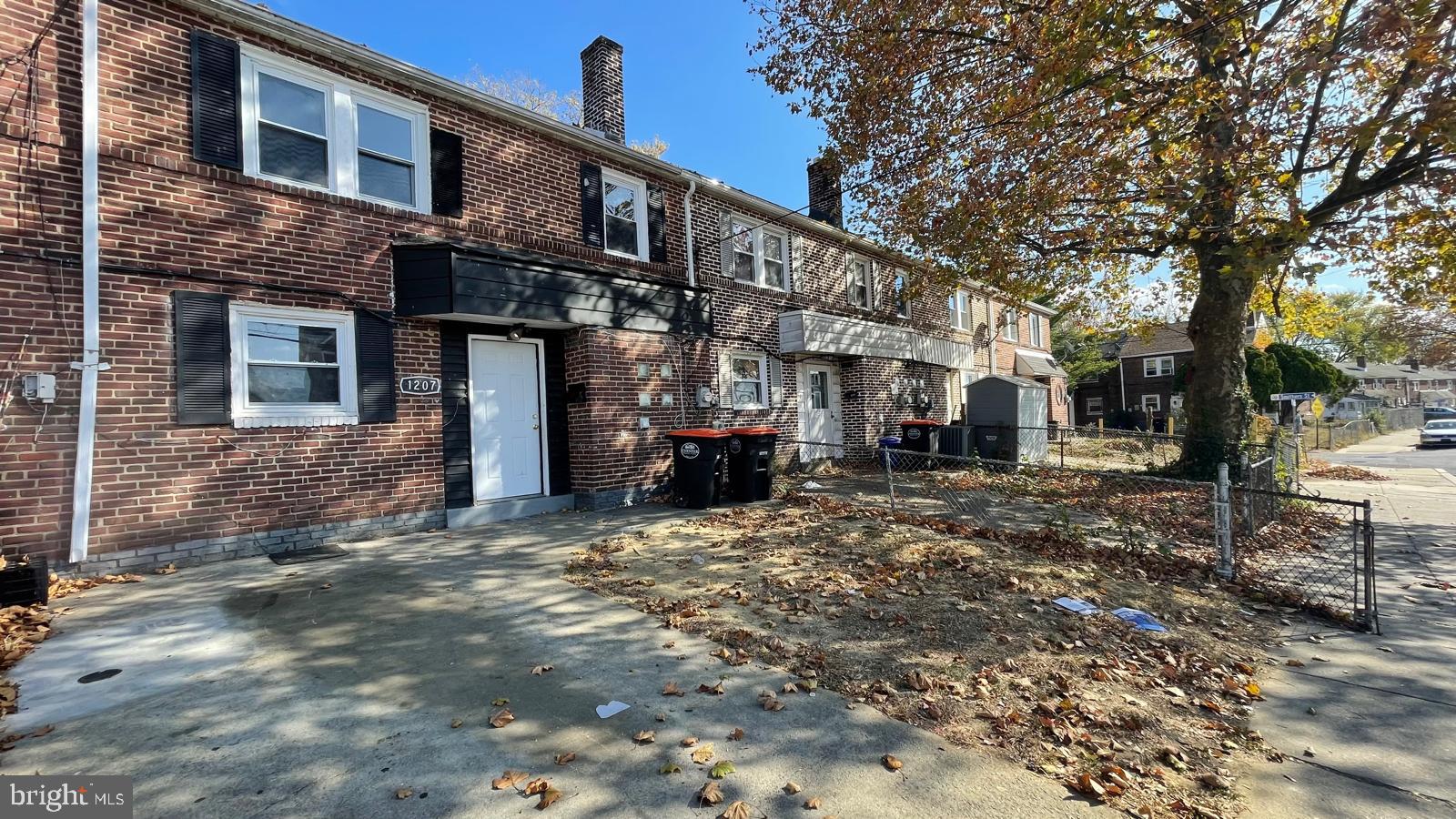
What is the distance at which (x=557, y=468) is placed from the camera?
30.7 feet

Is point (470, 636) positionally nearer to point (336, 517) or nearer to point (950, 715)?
point (950, 715)

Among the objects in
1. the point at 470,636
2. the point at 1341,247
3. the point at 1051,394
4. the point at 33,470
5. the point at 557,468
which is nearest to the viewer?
the point at 470,636

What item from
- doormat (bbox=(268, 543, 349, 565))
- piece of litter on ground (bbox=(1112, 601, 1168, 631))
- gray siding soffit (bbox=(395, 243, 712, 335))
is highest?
gray siding soffit (bbox=(395, 243, 712, 335))

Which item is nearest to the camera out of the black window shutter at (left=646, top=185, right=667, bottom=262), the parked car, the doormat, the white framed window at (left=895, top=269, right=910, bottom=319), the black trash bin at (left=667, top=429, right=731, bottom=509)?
the doormat

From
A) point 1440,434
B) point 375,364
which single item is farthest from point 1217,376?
point 1440,434

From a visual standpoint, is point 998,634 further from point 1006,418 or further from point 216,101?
point 1006,418

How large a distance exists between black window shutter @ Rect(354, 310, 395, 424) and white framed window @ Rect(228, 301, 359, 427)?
0.25ft

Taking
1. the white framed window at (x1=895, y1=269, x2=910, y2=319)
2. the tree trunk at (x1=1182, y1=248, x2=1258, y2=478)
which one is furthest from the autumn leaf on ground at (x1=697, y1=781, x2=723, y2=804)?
the white framed window at (x1=895, y1=269, x2=910, y2=319)

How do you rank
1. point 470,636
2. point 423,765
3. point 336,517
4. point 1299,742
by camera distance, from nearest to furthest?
point 423,765, point 1299,742, point 470,636, point 336,517

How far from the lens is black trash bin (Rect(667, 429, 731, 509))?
29.8 feet

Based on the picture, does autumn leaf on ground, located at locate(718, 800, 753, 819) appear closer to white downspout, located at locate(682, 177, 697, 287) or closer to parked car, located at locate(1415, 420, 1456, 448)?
white downspout, located at locate(682, 177, 697, 287)

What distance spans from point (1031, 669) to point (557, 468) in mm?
7053

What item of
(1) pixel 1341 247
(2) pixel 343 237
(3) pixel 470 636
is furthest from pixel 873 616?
(1) pixel 1341 247

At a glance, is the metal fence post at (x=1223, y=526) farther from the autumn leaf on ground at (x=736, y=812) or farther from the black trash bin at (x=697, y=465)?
the autumn leaf on ground at (x=736, y=812)
